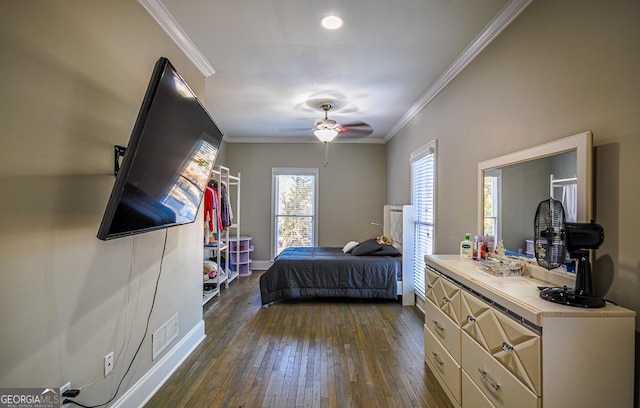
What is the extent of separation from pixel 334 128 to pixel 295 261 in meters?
1.94

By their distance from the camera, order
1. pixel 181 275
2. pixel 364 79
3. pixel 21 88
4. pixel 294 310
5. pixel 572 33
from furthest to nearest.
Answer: pixel 294 310 < pixel 364 79 < pixel 181 275 < pixel 572 33 < pixel 21 88

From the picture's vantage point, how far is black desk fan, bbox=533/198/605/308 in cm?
125

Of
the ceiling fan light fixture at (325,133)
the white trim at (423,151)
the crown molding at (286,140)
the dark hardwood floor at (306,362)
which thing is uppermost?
the crown molding at (286,140)

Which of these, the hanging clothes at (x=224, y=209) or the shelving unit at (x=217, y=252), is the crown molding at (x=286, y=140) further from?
the hanging clothes at (x=224, y=209)

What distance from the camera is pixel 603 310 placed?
1.20 meters

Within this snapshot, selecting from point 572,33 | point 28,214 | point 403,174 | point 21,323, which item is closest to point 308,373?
point 21,323

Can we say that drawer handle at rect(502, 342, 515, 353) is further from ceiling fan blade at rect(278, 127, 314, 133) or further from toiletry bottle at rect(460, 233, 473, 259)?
ceiling fan blade at rect(278, 127, 314, 133)

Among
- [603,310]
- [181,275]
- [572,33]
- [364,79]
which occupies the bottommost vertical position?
[181,275]

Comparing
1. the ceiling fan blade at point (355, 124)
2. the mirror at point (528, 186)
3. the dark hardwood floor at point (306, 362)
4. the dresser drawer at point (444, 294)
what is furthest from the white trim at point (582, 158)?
the ceiling fan blade at point (355, 124)

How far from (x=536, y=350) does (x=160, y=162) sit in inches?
75.6

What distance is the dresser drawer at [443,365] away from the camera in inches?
74.4

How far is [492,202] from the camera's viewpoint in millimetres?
2254

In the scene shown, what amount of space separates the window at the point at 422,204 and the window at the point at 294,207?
7.92ft

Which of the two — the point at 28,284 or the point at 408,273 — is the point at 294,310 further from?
the point at 28,284
